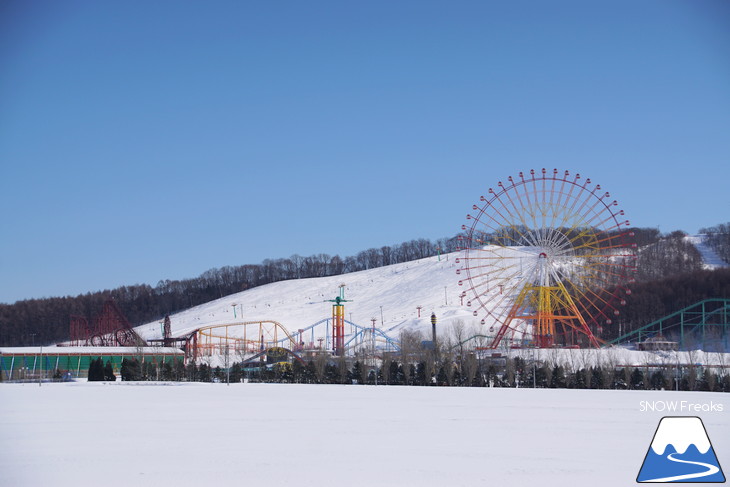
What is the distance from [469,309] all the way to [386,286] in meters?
42.6

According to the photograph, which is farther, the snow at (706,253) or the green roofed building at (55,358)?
the snow at (706,253)

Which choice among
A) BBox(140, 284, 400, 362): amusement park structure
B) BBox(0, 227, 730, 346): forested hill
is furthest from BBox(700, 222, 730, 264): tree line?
BBox(140, 284, 400, 362): amusement park structure

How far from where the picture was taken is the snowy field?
1509cm

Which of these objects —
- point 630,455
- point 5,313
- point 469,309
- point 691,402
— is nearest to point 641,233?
point 469,309

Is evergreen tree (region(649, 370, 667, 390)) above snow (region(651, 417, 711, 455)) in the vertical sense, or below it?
above

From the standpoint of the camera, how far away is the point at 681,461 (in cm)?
1560

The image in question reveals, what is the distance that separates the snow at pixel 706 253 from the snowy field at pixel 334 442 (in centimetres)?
14584

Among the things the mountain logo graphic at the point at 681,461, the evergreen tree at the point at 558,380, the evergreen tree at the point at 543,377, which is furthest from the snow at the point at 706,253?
the mountain logo graphic at the point at 681,461

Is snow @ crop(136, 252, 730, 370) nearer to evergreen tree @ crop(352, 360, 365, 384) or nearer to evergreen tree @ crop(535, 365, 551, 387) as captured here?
evergreen tree @ crop(352, 360, 365, 384)

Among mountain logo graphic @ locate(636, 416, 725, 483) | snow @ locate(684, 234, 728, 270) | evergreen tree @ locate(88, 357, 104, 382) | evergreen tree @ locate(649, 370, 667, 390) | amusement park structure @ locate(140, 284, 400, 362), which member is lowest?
mountain logo graphic @ locate(636, 416, 725, 483)

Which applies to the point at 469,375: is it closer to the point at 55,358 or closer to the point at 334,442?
the point at 334,442

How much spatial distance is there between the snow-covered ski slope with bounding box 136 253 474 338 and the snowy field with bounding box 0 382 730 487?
270 feet

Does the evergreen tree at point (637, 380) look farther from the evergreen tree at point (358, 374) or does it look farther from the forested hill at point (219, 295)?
the forested hill at point (219, 295)

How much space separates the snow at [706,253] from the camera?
166500 mm
